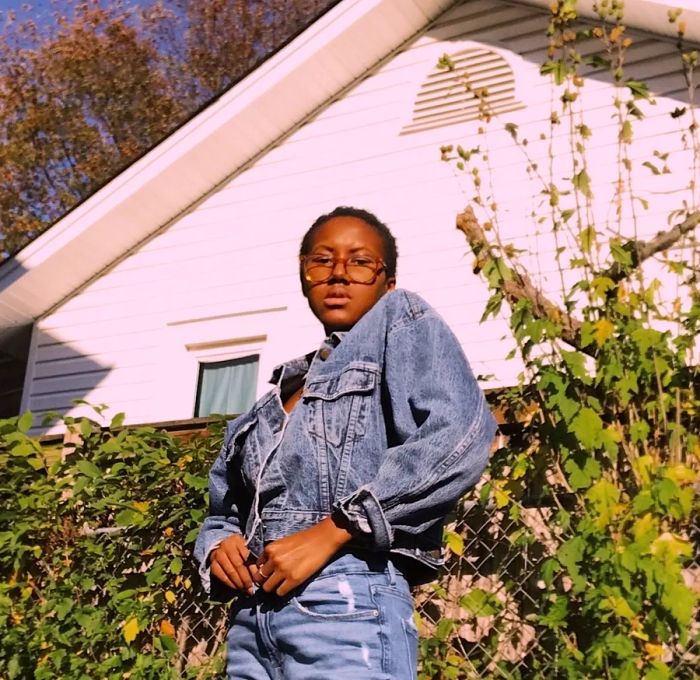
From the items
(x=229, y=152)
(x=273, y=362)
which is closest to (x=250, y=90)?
(x=229, y=152)

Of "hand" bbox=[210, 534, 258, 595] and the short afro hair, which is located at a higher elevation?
the short afro hair

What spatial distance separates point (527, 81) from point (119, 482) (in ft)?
16.2

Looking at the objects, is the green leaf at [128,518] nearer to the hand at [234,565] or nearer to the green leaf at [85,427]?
the green leaf at [85,427]

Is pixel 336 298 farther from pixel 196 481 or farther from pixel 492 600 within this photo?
pixel 196 481

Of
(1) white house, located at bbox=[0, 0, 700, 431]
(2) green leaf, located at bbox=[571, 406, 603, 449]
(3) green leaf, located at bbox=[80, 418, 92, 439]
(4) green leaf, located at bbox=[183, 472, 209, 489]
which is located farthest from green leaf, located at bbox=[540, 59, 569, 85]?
(1) white house, located at bbox=[0, 0, 700, 431]

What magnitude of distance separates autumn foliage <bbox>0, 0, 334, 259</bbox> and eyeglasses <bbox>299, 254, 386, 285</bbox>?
1810 centimetres

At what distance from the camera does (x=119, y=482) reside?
4949 mm

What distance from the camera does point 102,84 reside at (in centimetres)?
2022

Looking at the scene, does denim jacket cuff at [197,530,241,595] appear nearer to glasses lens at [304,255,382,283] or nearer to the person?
the person

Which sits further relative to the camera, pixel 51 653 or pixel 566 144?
pixel 566 144

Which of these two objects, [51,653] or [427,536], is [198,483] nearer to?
[51,653]

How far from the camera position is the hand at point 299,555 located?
1.99m

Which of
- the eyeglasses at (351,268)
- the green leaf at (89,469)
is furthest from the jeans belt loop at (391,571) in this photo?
the green leaf at (89,469)

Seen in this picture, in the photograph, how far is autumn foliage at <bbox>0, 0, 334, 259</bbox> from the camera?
20.1 meters
